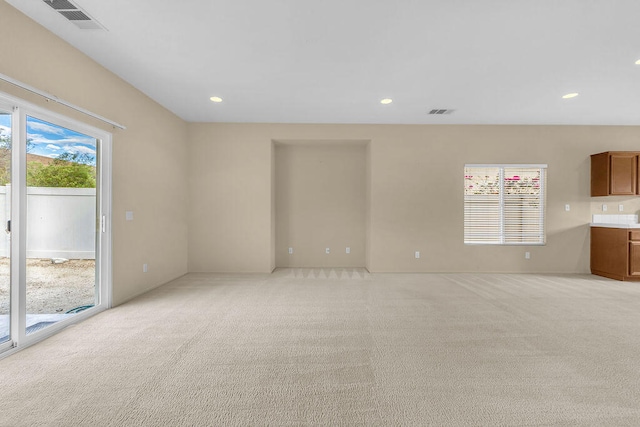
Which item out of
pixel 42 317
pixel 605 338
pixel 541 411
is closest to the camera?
pixel 541 411

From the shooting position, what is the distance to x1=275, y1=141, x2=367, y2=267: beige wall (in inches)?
236

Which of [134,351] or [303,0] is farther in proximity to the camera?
[134,351]

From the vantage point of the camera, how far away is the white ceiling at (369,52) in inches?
92.4

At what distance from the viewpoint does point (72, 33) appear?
2715mm

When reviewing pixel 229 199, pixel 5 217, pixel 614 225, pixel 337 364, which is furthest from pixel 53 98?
pixel 614 225

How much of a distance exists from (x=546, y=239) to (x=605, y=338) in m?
3.30

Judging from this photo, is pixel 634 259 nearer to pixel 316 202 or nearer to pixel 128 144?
pixel 316 202

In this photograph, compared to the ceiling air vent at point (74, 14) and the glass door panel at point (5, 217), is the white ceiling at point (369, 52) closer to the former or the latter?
the ceiling air vent at point (74, 14)

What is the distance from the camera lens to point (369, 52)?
2.96 metres

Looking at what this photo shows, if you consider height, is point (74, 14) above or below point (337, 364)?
above

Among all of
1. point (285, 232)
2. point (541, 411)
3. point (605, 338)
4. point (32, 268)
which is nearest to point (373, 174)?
point (285, 232)

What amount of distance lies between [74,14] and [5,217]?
5.94 ft

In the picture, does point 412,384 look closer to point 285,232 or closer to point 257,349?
point 257,349

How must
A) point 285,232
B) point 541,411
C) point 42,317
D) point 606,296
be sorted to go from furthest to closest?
point 285,232 < point 606,296 < point 42,317 < point 541,411
